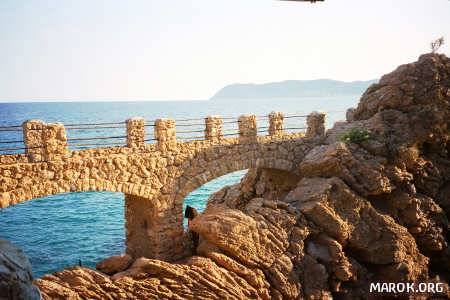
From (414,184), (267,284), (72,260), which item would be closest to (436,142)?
(414,184)

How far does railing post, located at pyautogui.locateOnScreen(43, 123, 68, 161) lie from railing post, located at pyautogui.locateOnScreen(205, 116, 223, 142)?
5.15 meters

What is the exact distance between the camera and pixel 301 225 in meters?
12.9

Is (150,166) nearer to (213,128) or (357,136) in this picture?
(213,128)

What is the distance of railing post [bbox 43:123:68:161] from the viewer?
37.2ft

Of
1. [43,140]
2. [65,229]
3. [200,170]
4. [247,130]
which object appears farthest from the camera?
[65,229]

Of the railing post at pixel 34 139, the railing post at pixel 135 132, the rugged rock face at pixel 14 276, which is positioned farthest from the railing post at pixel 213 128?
A: the rugged rock face at pixel 14 276

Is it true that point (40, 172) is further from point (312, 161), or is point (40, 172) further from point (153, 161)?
point (312, 161)

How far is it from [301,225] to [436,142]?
23.0ft

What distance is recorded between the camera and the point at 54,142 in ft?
37.7

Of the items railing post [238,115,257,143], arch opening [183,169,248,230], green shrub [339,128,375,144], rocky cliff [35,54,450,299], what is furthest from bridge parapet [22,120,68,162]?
arch opening [183,169,248,230]

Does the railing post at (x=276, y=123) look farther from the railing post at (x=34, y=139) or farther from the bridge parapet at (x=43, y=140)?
the railing post at (x=34, y=139)

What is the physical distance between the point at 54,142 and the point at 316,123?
10436 millimetres

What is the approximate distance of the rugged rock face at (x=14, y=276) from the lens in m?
1.77

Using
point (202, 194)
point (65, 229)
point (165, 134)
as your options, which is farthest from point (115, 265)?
point (202, 194)
